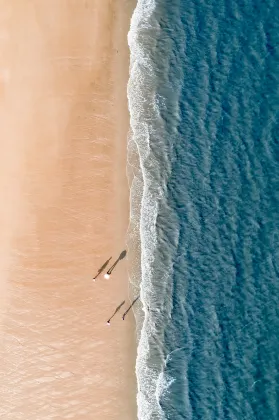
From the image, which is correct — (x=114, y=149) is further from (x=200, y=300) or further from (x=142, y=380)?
(x=142, y=380)

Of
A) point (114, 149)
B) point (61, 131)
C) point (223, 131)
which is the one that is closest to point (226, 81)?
point (223, 131)

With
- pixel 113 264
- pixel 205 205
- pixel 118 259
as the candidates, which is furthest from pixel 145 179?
pixel 113 264

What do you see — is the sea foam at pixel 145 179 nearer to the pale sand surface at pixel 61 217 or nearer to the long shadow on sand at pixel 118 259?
the pale sand surface at pixel 61 217

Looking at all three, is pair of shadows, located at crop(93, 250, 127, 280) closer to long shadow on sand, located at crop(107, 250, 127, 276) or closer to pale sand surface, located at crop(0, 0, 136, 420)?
long shadow on sand, located at crop(107, 250, 127, 276)

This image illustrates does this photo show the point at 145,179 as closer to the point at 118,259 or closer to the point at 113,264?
the point at 118,259

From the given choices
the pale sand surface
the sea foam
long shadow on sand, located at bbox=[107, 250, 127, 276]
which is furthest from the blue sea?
the pale sand surface
